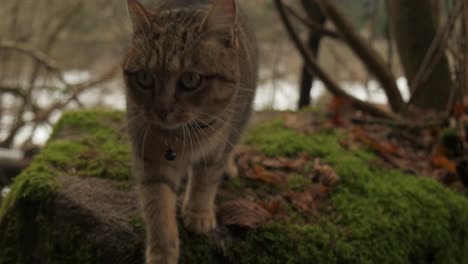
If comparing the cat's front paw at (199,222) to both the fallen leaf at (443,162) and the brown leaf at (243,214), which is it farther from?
the fallen leaf at (443,162)

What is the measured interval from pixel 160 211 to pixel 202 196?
0.25 metres

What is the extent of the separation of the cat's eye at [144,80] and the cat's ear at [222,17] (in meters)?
0.29

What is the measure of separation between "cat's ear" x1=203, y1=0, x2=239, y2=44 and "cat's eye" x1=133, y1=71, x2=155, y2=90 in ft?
0.97

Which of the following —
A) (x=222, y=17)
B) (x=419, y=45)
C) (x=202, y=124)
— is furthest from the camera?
(x=419, y=45)

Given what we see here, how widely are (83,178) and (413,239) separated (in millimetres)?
1640

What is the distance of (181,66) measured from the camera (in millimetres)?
1608

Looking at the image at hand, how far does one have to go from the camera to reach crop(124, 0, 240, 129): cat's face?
63.3 inches

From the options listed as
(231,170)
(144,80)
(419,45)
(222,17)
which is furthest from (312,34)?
(144,80)

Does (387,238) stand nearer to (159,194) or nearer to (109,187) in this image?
(159,194)

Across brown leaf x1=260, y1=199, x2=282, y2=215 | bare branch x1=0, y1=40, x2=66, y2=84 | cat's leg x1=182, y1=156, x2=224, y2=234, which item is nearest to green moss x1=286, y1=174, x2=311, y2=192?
brown leaf x1=260, y1=199, x2=282, y2=215

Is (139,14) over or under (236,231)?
over

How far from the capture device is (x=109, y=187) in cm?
214

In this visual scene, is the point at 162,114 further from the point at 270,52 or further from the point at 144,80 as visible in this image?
the point at 270,52

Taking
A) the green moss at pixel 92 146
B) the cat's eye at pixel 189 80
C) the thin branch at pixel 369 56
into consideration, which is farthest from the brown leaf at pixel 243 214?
the thin branch at pixel 369 56
